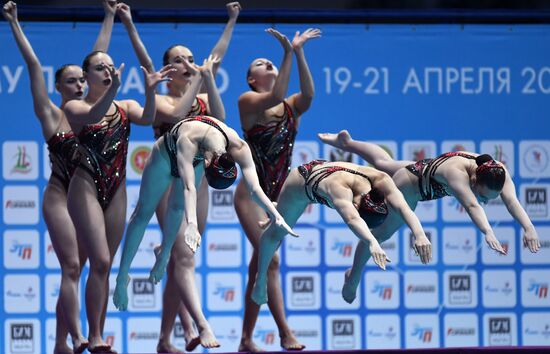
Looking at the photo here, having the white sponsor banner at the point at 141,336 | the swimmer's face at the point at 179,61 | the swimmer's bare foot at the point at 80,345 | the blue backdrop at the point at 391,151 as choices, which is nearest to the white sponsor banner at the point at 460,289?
the blue backdrop at the point at 391,151

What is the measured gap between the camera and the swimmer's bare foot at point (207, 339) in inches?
279

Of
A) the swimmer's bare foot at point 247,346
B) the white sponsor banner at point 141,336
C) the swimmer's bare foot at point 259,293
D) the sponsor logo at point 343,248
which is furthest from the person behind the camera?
the sponsor logo at point 343,248

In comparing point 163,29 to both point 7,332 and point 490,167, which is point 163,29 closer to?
point 7,332

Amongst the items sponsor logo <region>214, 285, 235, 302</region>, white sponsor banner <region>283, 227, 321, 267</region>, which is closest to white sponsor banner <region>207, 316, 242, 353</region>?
sponsor logo <region>214, 285, 235, 302</region>

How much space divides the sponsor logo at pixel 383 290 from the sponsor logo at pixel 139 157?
6.87ft

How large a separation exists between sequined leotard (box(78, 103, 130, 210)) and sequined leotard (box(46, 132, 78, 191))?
86 mm

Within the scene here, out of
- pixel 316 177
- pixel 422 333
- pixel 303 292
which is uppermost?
pixel 316 177

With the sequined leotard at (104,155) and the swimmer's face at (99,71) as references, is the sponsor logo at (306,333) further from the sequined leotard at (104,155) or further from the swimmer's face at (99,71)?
the swimmer's face at (99,71)

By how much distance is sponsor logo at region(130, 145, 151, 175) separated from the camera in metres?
9.43

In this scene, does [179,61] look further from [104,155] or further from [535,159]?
[535,159]

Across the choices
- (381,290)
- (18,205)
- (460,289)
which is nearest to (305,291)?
(381,290)

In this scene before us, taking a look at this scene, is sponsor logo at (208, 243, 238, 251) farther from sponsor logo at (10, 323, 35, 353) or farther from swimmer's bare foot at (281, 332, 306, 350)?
swimmer's bare foot at (281, 332, 306, 350)

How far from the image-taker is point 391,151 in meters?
9.63

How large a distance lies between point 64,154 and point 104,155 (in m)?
0.27
